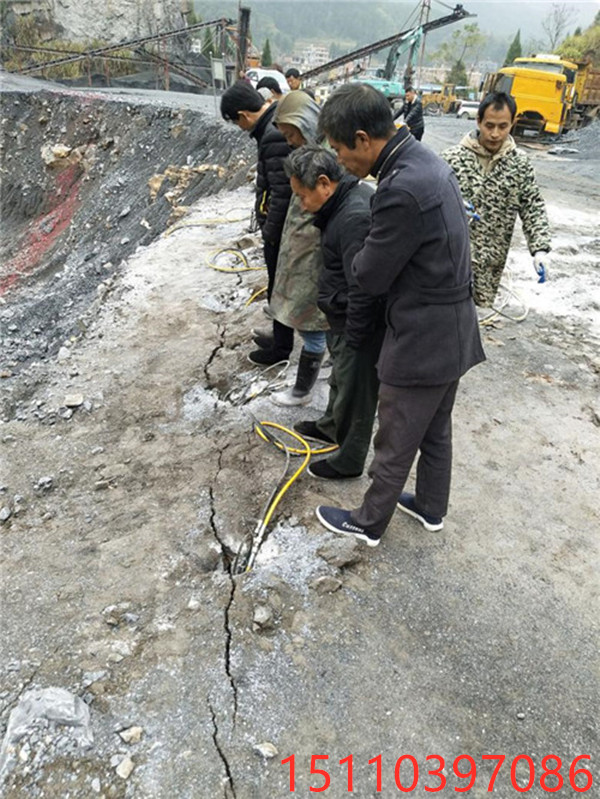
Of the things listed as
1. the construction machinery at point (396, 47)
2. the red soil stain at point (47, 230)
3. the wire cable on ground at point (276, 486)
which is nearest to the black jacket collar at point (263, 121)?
the wire cable on ground at point (276, 486)

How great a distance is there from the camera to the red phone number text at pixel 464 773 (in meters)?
1.60

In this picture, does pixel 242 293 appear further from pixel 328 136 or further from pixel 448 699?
pixel 448 699

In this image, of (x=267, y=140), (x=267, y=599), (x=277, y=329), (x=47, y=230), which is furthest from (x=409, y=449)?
(x=47, y=230)

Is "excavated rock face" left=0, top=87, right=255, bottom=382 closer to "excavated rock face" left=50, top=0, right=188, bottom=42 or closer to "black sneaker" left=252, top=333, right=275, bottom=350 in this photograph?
"black sneaker" left=252, top=333, right=275, bottom=350

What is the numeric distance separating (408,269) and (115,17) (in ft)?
117

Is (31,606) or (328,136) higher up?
(328,136)

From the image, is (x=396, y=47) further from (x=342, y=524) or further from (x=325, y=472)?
(x=342, y=524)

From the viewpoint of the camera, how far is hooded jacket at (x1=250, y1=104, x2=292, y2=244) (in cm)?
320

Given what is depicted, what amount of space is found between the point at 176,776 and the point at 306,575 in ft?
2.68

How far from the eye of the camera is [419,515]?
96.3 inches

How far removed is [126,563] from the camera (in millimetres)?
2279

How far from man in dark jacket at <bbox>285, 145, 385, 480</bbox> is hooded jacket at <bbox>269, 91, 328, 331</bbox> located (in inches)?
16.8

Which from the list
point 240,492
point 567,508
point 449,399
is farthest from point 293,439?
point 567,508

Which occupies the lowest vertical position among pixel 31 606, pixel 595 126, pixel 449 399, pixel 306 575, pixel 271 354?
pixel 31 606
